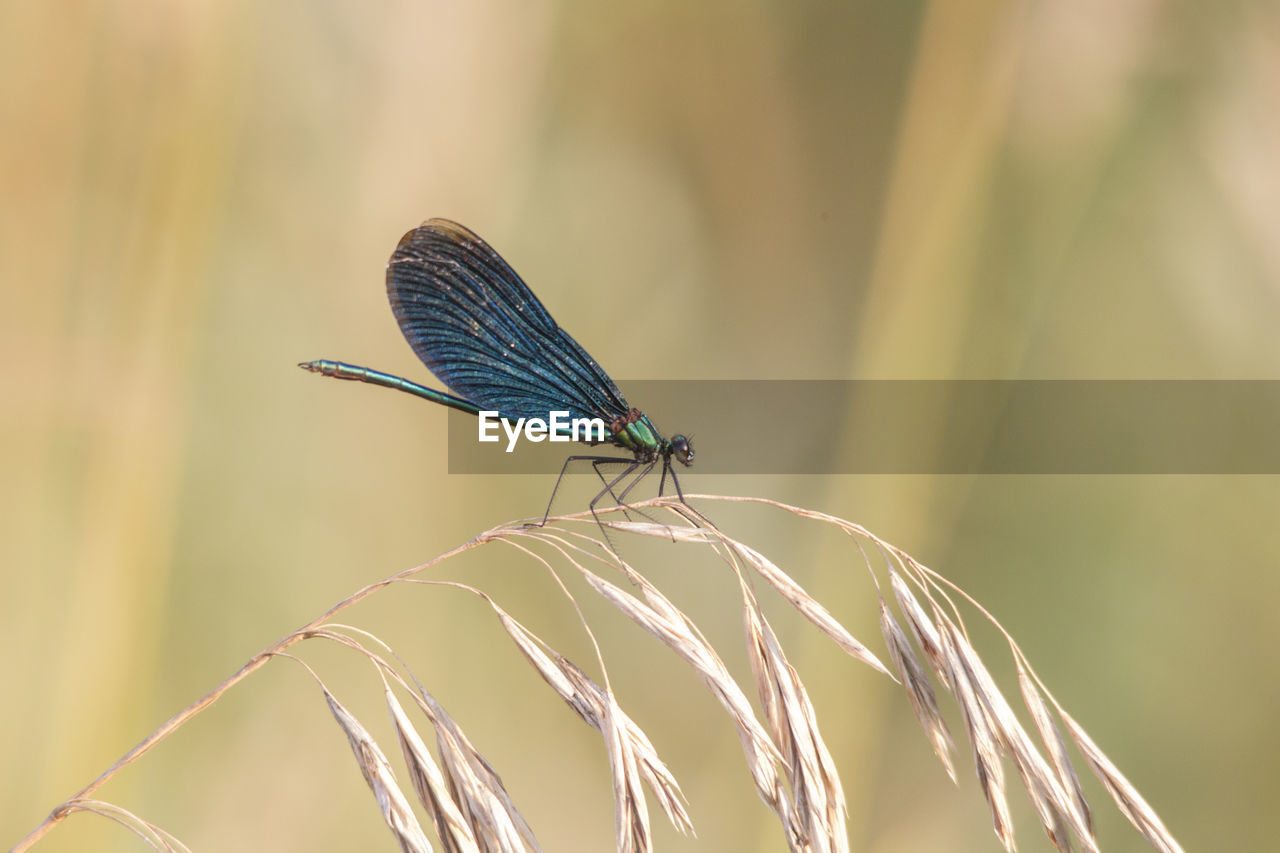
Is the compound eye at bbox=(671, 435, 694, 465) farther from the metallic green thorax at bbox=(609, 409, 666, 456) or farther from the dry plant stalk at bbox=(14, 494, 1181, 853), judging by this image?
the dry plant stalk at bbox=(14, 494, 1181, 853)

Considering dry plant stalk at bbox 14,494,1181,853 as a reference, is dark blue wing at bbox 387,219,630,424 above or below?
above

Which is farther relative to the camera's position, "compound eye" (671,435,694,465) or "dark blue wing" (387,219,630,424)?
"compound eye" (671,435,694,465)

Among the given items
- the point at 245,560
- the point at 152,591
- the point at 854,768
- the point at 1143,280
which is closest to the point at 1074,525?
the point at 1143,280

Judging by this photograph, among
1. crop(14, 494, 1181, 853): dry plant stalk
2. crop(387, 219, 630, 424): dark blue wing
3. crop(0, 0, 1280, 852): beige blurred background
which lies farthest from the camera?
crop(0, 0, 1280, 852): beige blurred background

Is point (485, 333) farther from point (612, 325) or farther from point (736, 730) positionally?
point (736, 730)

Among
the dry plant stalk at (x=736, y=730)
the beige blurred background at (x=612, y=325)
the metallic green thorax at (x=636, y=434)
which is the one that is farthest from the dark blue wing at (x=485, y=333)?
the beige blurred background at (x=612, y=325)

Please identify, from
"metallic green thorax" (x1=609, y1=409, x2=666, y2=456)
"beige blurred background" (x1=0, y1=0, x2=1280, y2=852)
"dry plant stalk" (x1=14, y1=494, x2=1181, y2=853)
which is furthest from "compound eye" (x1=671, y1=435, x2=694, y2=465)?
"beige blurred background" (x1=0, y1=0, x2=1280, y2=852)

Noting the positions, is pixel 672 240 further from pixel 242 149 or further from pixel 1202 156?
pixel 1202 156

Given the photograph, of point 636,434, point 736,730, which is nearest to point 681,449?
point 636,434
